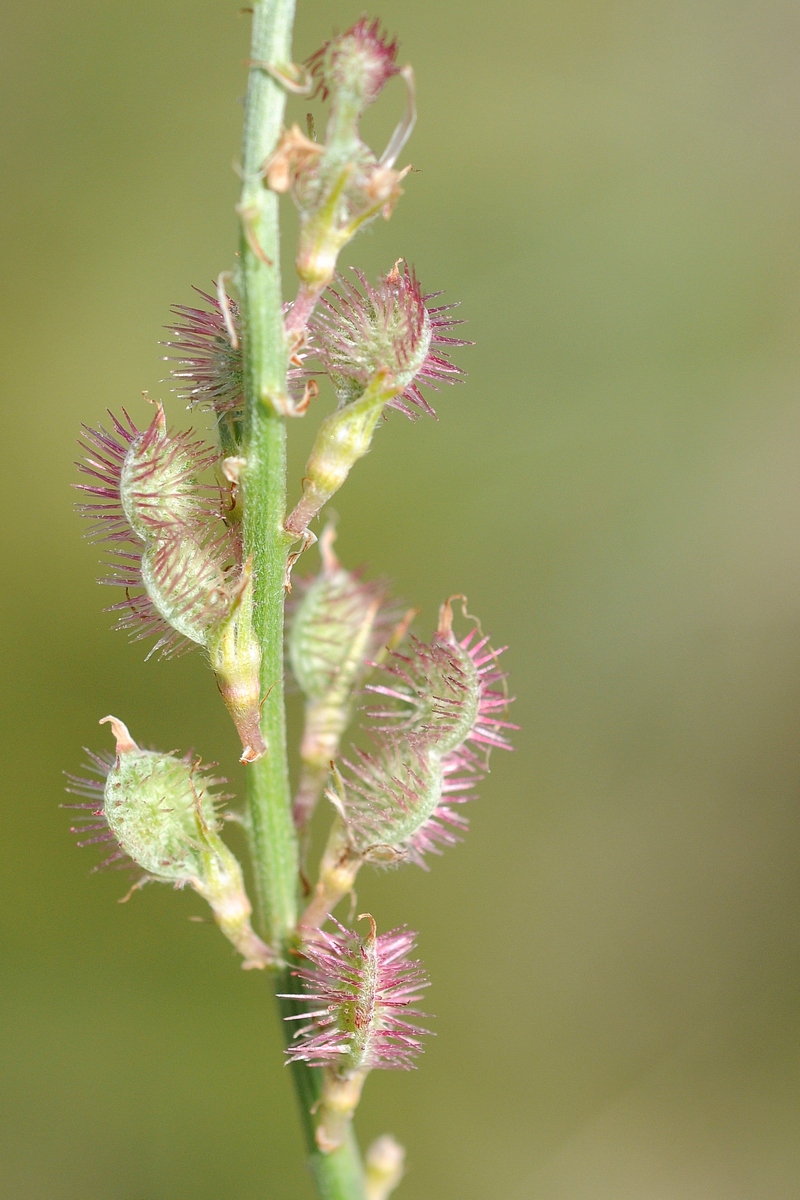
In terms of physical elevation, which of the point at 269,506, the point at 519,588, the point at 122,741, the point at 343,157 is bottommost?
the point at 122,741

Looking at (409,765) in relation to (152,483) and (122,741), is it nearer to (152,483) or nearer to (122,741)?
(122,741)

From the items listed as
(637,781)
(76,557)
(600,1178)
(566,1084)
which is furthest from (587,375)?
(600,1178)

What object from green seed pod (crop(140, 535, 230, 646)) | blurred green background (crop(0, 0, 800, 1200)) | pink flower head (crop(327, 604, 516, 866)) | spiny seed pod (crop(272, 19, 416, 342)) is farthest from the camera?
blurred green background (crop(0, 0, 800, 1200))

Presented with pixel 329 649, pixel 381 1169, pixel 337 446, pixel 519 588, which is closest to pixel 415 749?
pixel 329 649

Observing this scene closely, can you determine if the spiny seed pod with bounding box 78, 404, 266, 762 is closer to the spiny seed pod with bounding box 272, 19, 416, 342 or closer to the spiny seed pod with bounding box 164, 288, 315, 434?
the spiny seed pod with bounding box 164, 288, 315, 434

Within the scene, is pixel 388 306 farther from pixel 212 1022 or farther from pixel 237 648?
pixel 212 1022

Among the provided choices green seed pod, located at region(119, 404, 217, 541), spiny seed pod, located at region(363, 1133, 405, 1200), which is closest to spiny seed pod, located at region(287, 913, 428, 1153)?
spiny seed pod, located at region(363, 1133, 405, 1200)

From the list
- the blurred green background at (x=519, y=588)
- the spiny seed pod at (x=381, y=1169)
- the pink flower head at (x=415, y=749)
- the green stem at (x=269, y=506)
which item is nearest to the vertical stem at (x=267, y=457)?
the green stem at (x=269, y=506)
